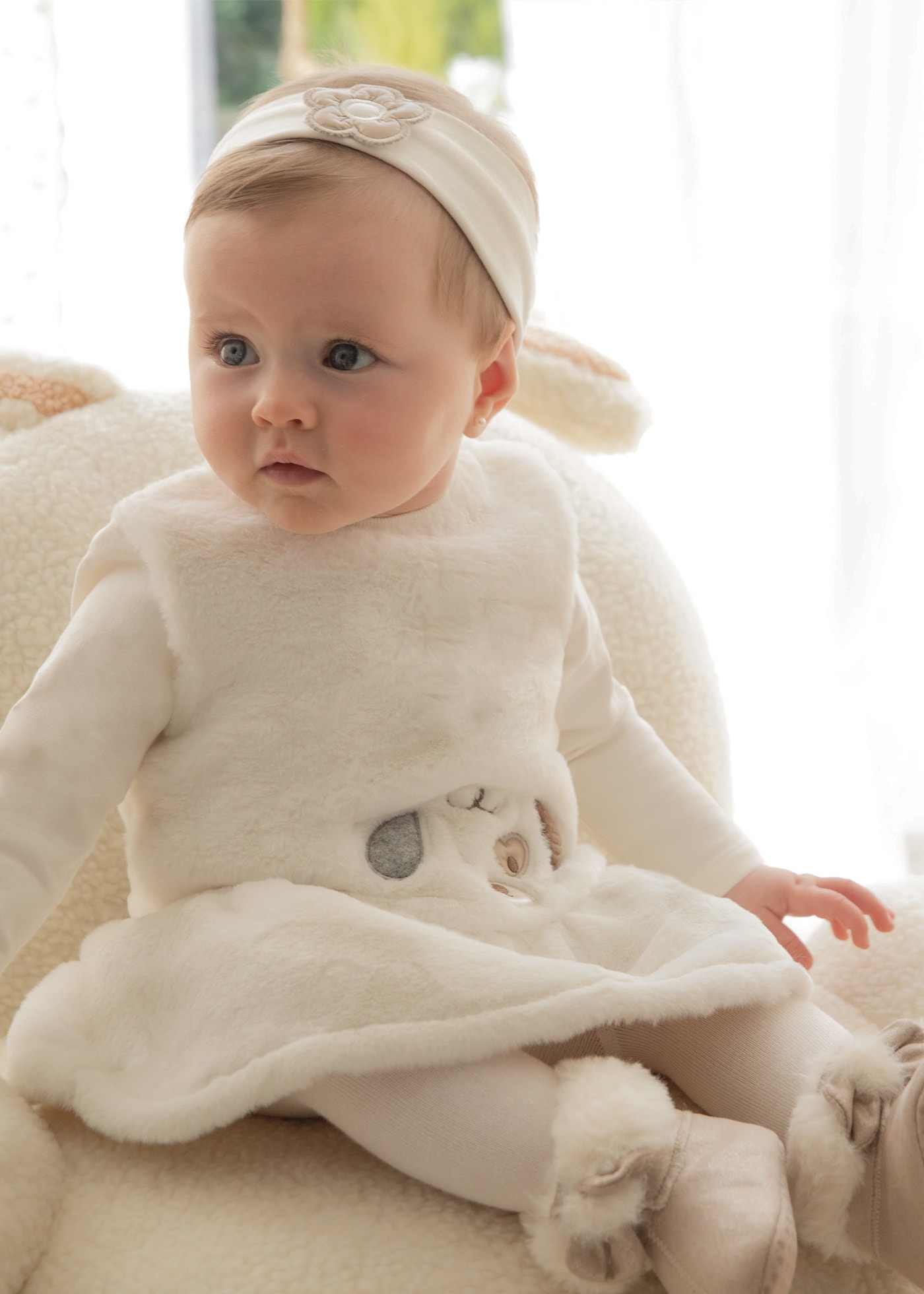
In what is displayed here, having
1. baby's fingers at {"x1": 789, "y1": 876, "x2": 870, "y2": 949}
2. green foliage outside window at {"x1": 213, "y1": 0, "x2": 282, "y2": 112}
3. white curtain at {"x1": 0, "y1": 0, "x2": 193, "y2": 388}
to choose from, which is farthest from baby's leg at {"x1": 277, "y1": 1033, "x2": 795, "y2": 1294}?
green foliage outside window at {"x1": 213, "y1": 0, "x2": 282, "y2": 112}

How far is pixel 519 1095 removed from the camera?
69 cm

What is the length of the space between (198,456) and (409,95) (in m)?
0.35

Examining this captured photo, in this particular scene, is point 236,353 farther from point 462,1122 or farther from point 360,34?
point 360,34

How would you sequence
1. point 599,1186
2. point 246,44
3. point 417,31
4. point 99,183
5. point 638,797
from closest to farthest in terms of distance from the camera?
point 599,1186, point 638,797, point 99,183, point 417,31, point 246,44

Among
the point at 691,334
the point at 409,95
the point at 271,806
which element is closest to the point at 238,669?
the point at 271,806

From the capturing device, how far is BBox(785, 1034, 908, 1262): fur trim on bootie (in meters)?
0.67

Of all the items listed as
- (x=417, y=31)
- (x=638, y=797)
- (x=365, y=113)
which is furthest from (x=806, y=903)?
(x=417, y=31)

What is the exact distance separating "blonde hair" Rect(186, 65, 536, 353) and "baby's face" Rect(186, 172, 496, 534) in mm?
10

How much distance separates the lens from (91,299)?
1924 millimetres

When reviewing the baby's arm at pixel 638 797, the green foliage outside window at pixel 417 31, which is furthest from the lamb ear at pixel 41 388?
the green foliage outside window at pixel 417 31

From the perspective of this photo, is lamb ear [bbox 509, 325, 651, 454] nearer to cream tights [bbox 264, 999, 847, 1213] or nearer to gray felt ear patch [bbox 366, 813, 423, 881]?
gray felt ear patch [bbox 366, 813, 423, 881]

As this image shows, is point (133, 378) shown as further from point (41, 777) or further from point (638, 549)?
point (41, 777)

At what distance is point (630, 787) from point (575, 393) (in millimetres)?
382

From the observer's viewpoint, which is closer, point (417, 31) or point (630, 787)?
point (630, 787)
